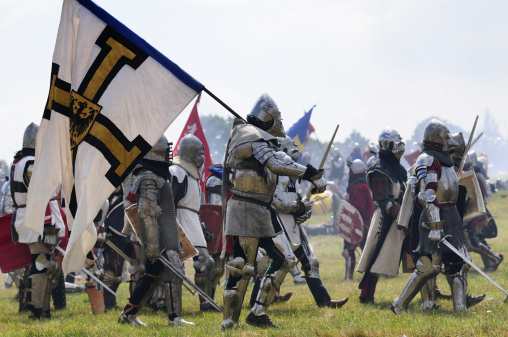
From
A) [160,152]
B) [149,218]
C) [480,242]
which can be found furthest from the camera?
[480,242]

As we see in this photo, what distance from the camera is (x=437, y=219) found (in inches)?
340

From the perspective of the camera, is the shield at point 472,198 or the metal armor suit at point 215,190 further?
the metal armor suit at point 215,190

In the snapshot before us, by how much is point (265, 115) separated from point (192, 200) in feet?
9.01

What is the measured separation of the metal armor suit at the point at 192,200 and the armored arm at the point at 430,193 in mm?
2969

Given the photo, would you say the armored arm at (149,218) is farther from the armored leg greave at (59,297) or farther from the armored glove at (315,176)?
the armored leg greave at (59,297)

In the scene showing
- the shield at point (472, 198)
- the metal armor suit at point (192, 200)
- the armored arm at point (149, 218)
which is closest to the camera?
the armored arm at point (149, 218)

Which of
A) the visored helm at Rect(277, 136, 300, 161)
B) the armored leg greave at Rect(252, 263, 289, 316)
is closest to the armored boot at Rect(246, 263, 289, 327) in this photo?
the armored leg greave at Rect(252, 263, 289, 316)

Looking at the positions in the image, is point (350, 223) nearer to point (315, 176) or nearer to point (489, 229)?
point (489, 229)

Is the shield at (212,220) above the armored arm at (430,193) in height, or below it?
below

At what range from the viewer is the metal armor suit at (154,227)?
826cm

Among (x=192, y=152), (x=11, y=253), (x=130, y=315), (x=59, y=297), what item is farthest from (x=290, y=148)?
(x=59, y=297)

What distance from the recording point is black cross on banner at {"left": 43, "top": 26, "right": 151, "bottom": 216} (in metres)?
6.77

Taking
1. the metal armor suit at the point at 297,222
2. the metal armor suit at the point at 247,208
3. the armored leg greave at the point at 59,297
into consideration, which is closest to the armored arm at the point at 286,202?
the metal armor suit at the point at 297,222

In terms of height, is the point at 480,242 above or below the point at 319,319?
above
